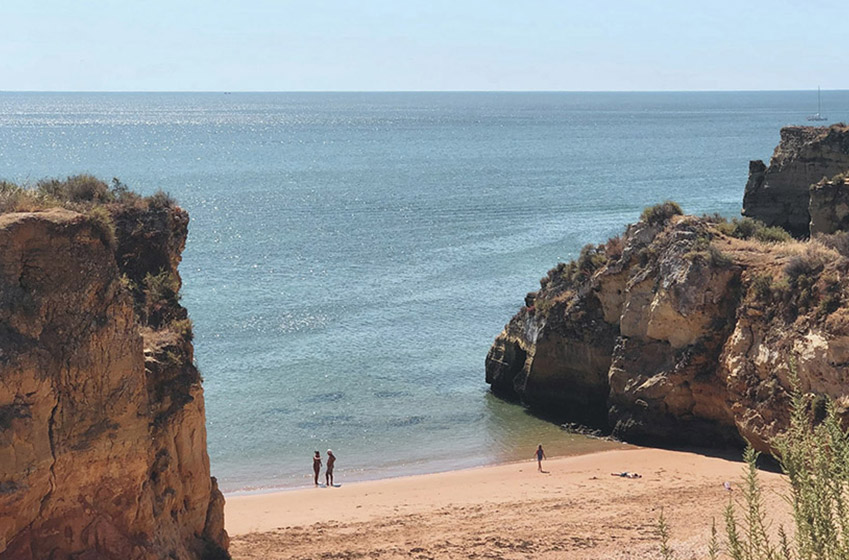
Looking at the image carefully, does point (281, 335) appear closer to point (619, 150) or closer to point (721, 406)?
point (721, 406)

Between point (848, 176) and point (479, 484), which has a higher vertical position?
point (848, 176)

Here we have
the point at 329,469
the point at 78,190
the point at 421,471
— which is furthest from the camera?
the point at 421,471

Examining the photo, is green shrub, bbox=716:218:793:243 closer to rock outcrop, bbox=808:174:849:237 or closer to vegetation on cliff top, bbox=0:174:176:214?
rock outcrop, bbox=808:174:849:237

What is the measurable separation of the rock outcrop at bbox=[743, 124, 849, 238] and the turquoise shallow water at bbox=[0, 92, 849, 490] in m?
10.2

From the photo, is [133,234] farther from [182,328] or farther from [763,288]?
[763,288]

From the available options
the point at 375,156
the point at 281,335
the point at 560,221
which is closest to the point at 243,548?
the point at 281,335

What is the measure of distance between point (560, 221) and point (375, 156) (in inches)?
2128

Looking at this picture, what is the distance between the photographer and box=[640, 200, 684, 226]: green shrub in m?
30.5

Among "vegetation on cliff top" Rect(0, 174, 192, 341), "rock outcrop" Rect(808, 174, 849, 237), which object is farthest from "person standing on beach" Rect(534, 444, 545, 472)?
"rock outcrop" Rect(808, 174, 849, 237)

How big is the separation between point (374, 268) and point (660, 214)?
23648 millimetres

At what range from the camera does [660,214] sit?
30609mm

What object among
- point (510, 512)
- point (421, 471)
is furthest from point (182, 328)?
point (421, 471)

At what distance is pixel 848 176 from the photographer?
3831 cm

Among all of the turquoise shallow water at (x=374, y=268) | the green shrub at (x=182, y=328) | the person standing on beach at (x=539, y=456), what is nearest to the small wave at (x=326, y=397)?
the turquoise shallow water at (x=374, y=268)
